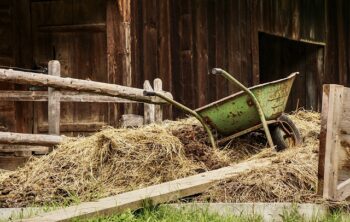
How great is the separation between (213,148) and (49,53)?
3.95 metres

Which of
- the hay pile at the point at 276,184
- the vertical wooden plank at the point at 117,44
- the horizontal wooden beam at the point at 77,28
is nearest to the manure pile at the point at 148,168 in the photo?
the hay pile at the point at 276,184

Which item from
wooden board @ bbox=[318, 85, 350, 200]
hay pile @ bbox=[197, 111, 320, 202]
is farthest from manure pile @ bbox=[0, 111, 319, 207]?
wooden board @ bbox=[318, 85, 350, 200]

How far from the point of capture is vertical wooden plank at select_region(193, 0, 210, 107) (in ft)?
32.6

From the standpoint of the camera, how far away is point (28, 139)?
7.35 m

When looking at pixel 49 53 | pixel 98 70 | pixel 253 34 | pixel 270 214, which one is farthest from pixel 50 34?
pixel 270 214

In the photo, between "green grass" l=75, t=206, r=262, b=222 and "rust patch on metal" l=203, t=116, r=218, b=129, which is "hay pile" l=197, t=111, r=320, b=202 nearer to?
"green grass" l=75, t=206, r=262, b=222

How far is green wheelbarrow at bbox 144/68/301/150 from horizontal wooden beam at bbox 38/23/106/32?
322 centimetres

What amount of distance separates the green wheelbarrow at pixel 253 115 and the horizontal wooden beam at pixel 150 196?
817 mm

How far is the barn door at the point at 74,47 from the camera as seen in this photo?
9.89 m

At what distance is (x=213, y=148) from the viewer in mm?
7090

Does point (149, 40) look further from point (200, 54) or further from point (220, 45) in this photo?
point (220, 45)

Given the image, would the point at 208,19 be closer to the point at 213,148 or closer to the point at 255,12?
the point at 255,12

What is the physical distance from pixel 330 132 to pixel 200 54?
531 cm

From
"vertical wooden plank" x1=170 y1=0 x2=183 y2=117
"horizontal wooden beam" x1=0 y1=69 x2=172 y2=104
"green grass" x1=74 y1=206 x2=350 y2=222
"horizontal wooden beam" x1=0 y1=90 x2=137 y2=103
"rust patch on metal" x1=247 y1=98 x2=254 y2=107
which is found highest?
"vertical wooden plank" x1=170 y1=0 x2=183 y2=117
